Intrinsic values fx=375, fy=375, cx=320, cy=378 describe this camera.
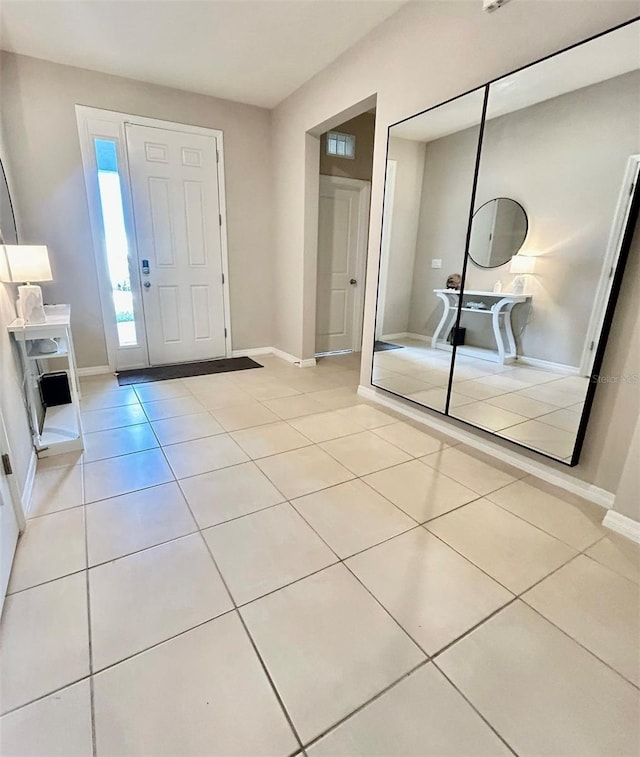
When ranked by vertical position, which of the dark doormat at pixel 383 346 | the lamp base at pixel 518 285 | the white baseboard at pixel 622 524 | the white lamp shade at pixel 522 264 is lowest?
the white baseboard at pixel 622 524

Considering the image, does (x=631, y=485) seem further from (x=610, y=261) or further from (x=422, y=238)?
(x=422, y=238)

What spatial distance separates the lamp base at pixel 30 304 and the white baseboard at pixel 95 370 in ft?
5.64

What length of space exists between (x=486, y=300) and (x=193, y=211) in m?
3.15

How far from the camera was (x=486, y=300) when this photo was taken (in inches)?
99.1

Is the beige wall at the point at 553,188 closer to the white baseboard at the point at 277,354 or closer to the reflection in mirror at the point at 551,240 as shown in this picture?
the reflection in mirror at the point at 551,240

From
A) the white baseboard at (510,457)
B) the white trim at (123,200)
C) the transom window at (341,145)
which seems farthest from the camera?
the transom window at (341,145)

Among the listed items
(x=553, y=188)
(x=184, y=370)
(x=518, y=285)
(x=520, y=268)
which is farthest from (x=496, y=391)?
(x=184, y=370)

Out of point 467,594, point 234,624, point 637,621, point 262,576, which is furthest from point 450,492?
point 234,624

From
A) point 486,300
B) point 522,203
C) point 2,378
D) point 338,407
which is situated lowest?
point 338,407

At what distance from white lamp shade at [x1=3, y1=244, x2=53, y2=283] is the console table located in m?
0.25

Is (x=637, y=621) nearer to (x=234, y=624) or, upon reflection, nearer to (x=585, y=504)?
(x=585, y=504)

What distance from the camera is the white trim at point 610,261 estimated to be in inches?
65.7

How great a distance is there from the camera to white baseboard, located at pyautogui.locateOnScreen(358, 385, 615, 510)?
1904 mm

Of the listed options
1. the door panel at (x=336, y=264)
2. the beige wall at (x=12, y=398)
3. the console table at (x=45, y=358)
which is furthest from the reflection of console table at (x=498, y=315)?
the beige wall at (x=12, y=398)
